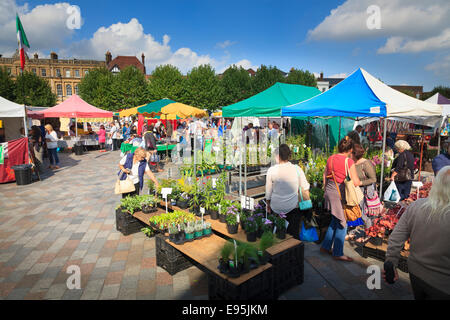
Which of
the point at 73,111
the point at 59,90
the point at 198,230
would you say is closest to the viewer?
the point at 198,230

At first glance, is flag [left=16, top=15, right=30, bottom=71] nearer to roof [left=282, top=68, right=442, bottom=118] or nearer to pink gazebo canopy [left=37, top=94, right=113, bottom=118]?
pink gazebo canopy [left=37, top=94, right=113, bottom=118]

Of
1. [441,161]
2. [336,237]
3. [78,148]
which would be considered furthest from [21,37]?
[441,161]

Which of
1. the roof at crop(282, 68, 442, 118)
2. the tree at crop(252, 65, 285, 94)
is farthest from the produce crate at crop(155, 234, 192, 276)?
the tree at crop(252, 65, 285, 94)

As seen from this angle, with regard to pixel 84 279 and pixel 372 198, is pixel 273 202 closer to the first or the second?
pixel 372 198

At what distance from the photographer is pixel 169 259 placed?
3715 mm

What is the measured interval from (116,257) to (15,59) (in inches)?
2556

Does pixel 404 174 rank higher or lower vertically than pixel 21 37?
lower

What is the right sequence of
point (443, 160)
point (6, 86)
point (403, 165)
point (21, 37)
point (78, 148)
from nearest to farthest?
1. point (443, 160)
2. point (403, 165)
3. point (21, 37)
4. point (78, 148)
5. point (6, 86)

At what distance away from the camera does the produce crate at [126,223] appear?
4.97 meters

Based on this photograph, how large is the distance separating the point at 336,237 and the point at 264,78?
35536mm

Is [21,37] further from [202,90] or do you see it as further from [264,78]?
[264,78]

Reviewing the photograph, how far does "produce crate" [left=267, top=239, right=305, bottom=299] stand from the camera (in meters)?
3.15

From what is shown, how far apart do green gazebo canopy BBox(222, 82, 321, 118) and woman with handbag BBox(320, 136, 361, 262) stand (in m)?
2.89

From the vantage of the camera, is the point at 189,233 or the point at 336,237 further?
the point at 336,237
